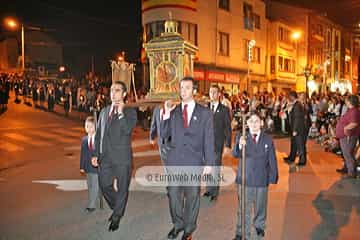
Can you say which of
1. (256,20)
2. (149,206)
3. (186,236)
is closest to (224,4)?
(256,20)

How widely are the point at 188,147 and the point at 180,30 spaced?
22.7 metres

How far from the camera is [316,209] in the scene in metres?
6.12

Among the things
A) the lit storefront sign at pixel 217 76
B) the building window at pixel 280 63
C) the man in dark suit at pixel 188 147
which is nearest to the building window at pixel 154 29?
the lit storefront sign at pixel 217 76

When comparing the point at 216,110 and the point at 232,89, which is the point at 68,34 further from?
the point at 216,110

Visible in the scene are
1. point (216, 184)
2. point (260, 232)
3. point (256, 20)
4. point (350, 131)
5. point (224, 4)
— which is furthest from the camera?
point (256, 20)

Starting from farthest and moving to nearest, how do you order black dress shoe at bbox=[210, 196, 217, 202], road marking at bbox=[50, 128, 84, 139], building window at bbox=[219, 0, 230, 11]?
building window at bbox=[219, 0, 230, 11]
road marking at bbox=[50, 128, 84, 139]
black dress shoe at bbox=[210, 196, 217, 202]

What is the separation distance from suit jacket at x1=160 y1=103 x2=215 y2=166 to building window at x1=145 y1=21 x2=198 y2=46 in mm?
21767

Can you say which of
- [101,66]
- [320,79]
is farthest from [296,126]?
[320,79]

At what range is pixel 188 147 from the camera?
462cm

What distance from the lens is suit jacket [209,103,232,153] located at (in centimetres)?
672

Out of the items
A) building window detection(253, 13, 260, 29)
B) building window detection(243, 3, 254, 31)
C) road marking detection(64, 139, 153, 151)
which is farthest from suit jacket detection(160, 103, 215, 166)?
building window detection(253, 13, 260, 29)

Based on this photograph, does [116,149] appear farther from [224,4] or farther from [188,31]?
[224,4]

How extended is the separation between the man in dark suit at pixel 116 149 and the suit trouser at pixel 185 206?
785mm

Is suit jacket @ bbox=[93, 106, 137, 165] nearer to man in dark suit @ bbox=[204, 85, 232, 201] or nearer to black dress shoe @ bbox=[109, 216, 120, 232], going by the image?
black dress shoe @ bbox=[109, 216, 120, 232]
